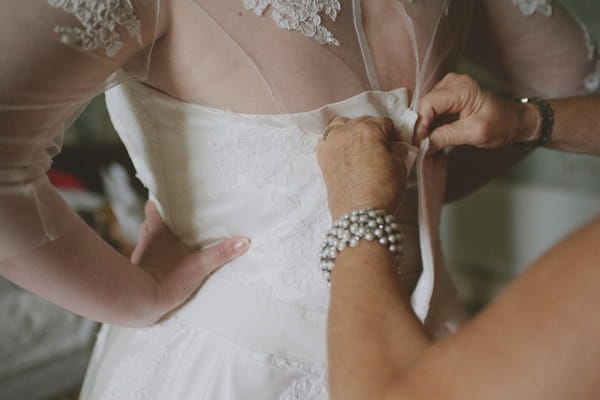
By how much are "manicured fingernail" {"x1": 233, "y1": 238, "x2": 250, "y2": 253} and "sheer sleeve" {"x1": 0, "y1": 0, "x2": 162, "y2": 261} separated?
22 centimetres

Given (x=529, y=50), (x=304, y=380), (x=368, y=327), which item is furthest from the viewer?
(x=529, y=50)

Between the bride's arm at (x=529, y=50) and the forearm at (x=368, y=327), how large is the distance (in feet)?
1.73

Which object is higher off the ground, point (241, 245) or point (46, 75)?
point (46, 75)

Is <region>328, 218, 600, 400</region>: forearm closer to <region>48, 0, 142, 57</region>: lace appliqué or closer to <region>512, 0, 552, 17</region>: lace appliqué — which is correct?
<region>48, 0, 142, 57</region>: lace appliqué

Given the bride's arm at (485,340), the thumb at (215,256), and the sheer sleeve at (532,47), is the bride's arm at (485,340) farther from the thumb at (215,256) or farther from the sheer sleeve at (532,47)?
the sheer sleeve at (532,47)

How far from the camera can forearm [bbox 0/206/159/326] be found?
653mm

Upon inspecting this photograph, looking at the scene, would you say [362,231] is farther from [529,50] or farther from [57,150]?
[529,50]

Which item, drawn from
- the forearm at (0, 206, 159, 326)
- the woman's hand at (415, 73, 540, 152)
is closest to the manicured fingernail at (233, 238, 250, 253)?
the forearm at (0, 206, 159, 326)

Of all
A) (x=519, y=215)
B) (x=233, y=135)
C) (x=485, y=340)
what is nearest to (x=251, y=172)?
(x=233, y=135)

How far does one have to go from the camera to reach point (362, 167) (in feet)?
2.07

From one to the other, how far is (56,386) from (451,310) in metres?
1.37

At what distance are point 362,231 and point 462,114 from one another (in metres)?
0.28

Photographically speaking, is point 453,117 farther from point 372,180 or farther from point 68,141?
point 68,141

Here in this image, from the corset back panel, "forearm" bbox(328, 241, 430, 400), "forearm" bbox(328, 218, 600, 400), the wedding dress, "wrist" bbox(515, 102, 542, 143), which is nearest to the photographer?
"forearm" bbox(328, 218, 600, 400)
